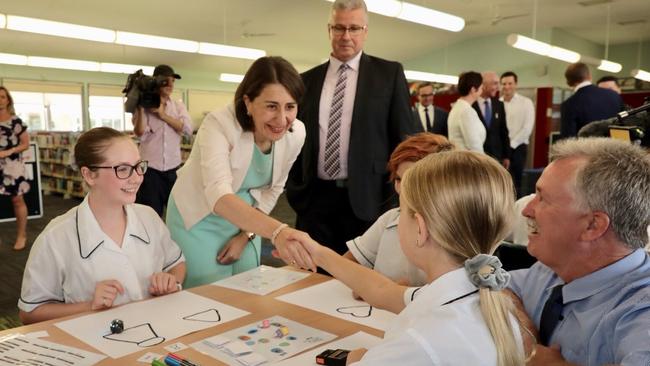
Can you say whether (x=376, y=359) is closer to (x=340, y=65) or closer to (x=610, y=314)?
(x=610, y=314)

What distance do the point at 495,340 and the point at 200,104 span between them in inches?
593

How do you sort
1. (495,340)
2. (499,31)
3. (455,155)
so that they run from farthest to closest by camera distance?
1. (499,31)
2. (455,155)
3. (495,340)

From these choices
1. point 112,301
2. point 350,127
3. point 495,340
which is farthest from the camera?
point 350,127

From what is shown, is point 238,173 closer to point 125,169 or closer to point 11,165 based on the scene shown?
point 125,169

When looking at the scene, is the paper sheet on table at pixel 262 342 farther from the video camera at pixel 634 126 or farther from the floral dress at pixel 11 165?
the floral dress at pixel 11 165

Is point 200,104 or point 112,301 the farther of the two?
point 200,104

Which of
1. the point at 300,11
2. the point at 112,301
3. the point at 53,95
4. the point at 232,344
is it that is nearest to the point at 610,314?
the point at 232,344

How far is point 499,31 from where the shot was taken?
1216cm

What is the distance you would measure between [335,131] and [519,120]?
15.3 ft

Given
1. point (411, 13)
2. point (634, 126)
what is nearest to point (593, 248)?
point (634, 126)

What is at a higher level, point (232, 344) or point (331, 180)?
point (331, 180)

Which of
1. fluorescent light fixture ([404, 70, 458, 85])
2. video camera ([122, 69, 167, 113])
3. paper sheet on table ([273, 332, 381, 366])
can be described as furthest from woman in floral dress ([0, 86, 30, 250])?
fluorescent light fixture ([404, 70, 458, 85])

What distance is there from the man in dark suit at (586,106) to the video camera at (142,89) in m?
3.60

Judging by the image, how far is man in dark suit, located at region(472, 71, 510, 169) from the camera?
508 cm
